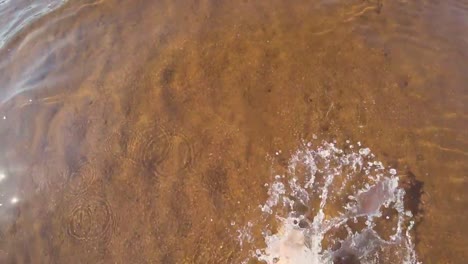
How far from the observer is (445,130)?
4.07 meters

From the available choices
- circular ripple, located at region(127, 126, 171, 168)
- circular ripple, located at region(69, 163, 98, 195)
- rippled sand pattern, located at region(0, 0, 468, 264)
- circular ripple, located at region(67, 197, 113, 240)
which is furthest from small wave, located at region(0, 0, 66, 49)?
circular ripple, located at region(67, 197, 113, 240)

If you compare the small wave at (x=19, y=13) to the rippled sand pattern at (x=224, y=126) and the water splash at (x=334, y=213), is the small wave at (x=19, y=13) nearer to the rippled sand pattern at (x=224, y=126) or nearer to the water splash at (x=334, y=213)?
the rippled sand pattern at (x=224, y=126)

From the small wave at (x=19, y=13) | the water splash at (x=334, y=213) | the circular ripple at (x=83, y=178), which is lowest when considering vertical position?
the water splash at (x=334, y=213)

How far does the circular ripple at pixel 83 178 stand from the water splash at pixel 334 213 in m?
1.65

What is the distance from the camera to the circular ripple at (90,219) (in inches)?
156

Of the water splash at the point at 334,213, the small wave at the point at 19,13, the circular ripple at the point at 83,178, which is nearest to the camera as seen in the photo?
the water splash at the point at 334,213

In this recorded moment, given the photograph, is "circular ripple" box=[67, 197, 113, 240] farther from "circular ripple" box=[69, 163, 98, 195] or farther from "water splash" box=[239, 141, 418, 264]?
"water splash" box=[239, 141, 418, 264]

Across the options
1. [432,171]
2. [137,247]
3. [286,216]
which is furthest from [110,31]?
[432,171]

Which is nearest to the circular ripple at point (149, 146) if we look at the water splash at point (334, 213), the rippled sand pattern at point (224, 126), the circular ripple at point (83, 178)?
the rippled sand pattern at point (224, 126)

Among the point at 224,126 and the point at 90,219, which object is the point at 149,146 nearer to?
the point at 224,126

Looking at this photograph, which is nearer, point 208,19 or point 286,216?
point 286,216

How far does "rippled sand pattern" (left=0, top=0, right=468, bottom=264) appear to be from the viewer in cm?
379

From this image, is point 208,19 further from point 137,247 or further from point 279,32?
point 137,247

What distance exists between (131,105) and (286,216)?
207cm
